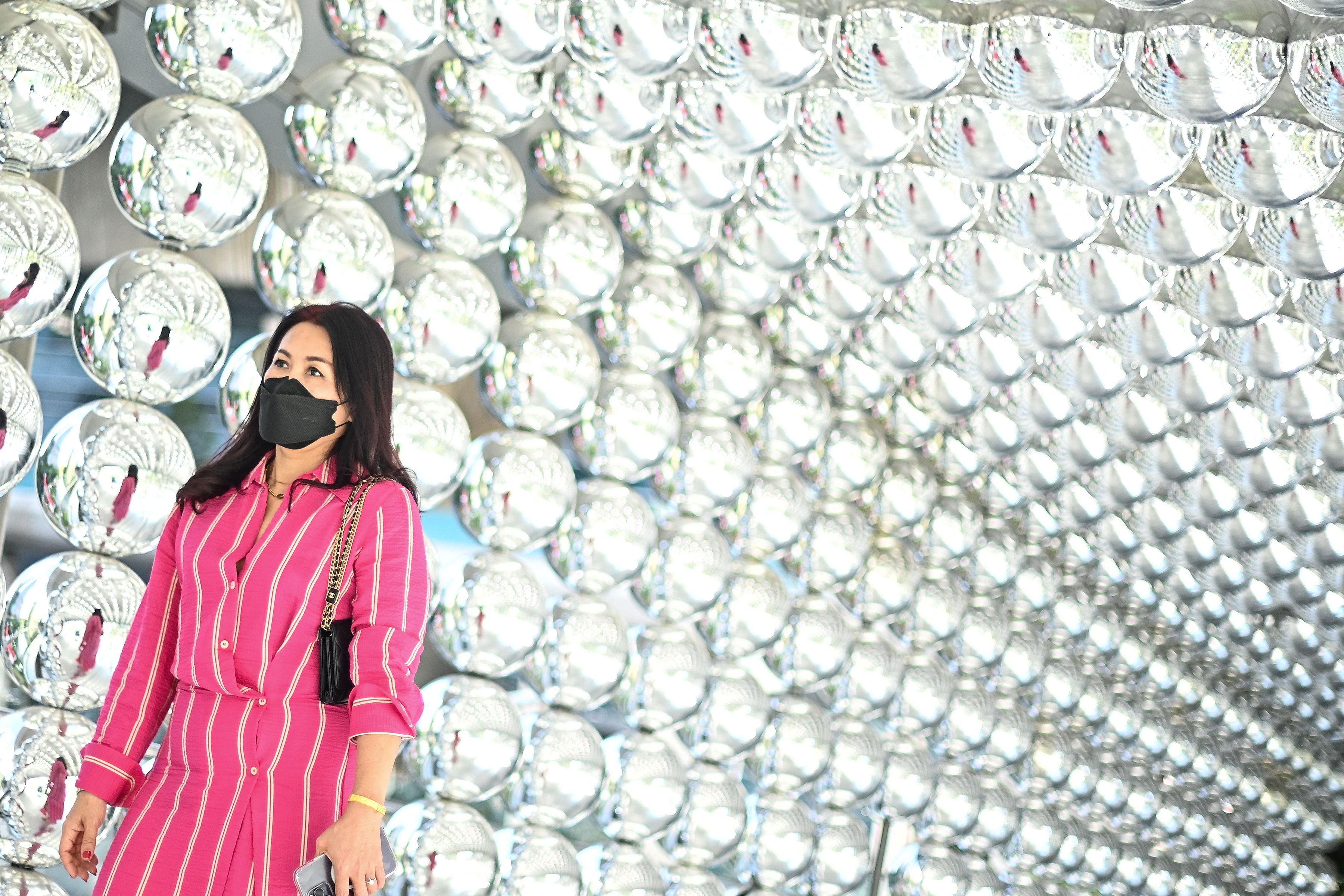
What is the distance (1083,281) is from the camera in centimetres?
205

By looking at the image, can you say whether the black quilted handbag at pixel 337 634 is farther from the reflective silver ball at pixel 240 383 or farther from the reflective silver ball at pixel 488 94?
the reflective silver ball at pixel 488 94

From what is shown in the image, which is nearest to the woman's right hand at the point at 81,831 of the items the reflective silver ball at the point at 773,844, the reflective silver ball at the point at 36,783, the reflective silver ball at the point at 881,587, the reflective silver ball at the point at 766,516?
the reflective silver ball at the point at 36,783

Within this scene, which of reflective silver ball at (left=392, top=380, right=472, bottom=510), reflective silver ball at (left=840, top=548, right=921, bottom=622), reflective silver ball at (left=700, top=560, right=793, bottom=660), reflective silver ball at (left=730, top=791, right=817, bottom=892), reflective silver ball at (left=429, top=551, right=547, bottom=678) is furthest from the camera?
reflective silver ball at (left=840, top=548, right=921, bottom=622)

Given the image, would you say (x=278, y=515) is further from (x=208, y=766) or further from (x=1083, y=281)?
(x=1083, y=281)

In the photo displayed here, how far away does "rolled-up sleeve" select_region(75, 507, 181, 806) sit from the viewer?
1.27 meters

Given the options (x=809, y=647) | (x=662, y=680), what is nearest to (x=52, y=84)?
(x=662, y=680)

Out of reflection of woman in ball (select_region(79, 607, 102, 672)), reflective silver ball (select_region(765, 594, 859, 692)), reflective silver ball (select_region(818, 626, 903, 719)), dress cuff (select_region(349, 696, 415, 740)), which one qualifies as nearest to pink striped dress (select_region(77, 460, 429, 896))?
dress cuff (select_region(349, 696, 415, 740))

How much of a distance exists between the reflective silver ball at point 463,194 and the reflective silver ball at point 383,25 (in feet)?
0.42

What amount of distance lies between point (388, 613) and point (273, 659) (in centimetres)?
11

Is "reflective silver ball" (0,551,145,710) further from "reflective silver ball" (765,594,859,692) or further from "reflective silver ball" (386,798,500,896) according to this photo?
"reflective silver ball" (765,594,859,692)

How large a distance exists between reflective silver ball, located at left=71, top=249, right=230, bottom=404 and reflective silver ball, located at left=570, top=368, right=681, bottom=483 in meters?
0.57

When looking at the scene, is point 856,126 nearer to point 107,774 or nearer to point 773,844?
→ point 107,774

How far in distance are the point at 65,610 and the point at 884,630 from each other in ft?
5.44

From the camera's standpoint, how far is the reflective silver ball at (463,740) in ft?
5.59
